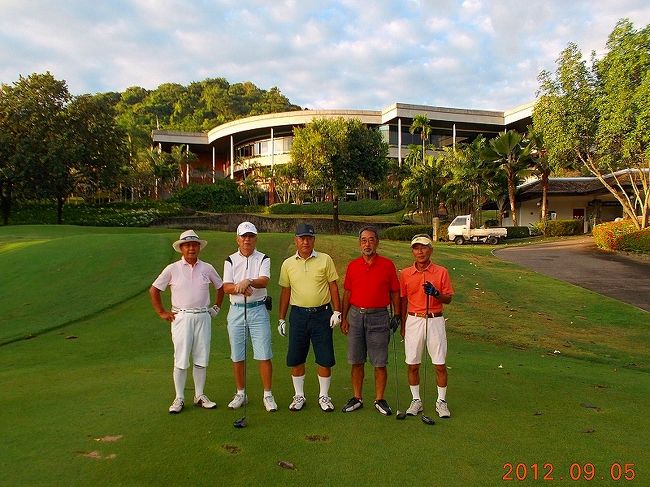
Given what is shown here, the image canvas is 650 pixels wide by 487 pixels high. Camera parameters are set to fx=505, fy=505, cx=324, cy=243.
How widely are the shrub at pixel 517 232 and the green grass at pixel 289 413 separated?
27.1 meters

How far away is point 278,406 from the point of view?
5402 mm

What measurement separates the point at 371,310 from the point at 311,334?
0.70 m

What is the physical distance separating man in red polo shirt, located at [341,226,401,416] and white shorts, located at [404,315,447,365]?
201mm

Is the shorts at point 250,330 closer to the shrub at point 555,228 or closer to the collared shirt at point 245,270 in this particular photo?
the collared shirt at point 245,270

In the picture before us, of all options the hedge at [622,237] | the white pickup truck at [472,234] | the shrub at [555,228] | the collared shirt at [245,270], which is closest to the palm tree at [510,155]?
the shrub at [555,228]

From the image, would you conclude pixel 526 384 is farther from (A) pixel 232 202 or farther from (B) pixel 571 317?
(A) pixel 232 202

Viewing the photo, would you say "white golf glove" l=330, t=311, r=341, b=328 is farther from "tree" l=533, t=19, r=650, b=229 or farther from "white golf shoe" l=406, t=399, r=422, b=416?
"tree" l=533, t=19, r=650, b=229

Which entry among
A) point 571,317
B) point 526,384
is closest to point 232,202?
point 571,317

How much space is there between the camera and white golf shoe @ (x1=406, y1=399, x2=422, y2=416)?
5.18m

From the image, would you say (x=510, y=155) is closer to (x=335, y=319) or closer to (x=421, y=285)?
(x=421, y=285)

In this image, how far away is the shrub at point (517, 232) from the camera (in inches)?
1505

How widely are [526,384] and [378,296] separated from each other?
2.73 m

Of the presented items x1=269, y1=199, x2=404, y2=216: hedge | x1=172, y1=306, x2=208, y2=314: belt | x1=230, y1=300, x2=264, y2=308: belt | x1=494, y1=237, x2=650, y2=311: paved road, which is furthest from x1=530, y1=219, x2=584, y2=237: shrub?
x1=172, y1=306, x2=208, y2=314: belt

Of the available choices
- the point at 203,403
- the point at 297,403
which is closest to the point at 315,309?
the point at 297,403
